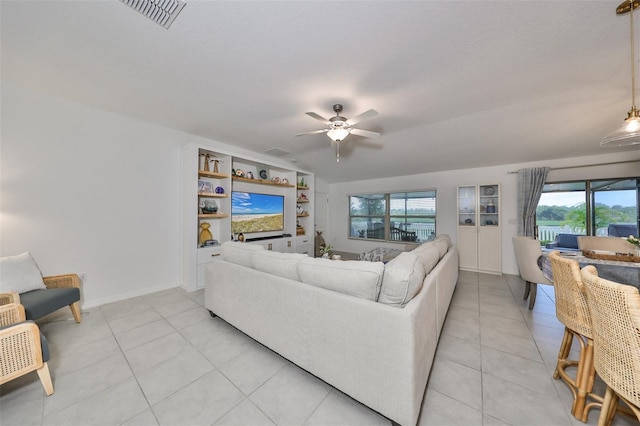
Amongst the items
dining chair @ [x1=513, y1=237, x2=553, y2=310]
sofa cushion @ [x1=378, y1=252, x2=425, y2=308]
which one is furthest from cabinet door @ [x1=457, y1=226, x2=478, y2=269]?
sofa cushion @ [x1=378, y1=252, x2=425, y2=308]

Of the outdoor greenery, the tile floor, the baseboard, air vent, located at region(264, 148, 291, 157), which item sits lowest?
the tile floor

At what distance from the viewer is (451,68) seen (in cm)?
200

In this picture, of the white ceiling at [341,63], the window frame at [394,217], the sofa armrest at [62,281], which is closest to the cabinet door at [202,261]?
the sofa armrest at [62,281]

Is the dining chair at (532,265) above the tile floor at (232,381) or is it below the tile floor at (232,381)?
above

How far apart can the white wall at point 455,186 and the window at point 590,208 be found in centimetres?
22

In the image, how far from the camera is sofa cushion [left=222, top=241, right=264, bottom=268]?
2119 millimetres

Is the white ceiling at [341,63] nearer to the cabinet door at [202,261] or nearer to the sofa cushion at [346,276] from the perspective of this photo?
the sofa cushion at [346,276]

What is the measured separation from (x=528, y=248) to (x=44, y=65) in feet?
18.3

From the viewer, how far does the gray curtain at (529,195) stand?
159 inches

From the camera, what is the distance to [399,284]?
4.25 feet

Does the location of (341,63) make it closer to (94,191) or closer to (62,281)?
(94,191)

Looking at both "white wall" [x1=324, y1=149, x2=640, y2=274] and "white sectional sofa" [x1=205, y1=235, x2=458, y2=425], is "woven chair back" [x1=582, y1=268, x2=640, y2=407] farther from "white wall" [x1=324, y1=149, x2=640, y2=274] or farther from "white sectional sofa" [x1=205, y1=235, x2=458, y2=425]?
"white wall" [x1=324, y1=149, x2=640, y2=274]

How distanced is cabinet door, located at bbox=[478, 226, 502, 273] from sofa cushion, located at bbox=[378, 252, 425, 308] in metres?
4.06

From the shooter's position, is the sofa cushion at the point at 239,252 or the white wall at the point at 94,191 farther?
the white wall at the point at 94,191
